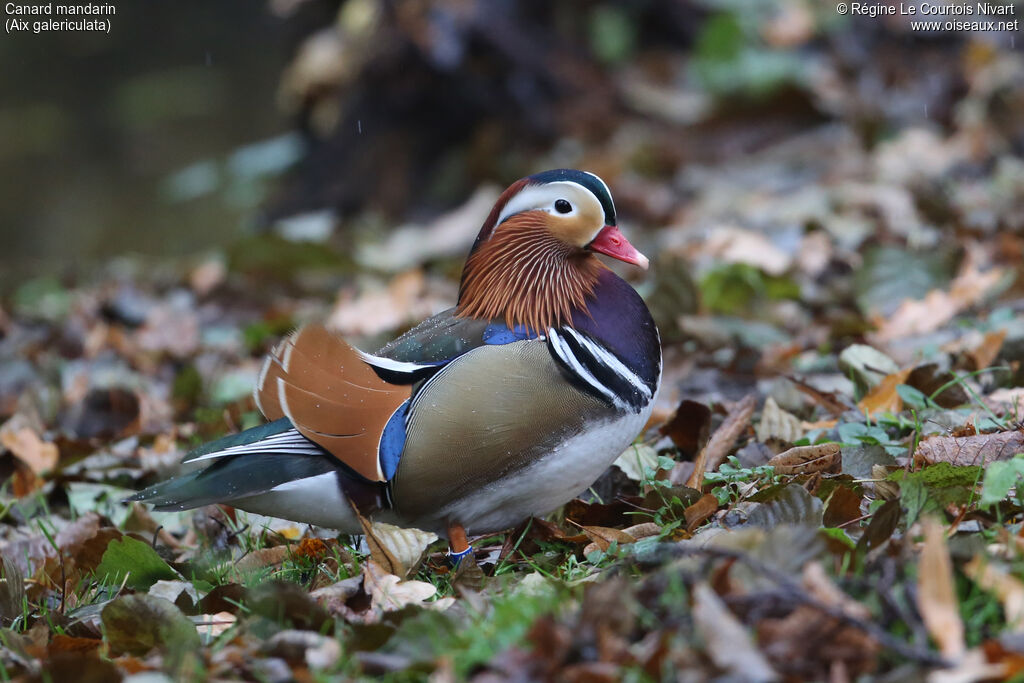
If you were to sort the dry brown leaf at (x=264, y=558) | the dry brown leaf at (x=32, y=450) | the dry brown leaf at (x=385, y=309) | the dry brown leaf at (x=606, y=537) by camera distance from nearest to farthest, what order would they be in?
1. the dry brown leaf at (x=606, y=537)
2. the dry brown leaf at (x=264, y=558)
3. the dry brown leaf at (x=32, y=450)
4. the dry brown leaf at (x=385, y=309)

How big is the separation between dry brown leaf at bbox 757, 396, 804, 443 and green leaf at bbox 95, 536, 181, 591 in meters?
1.55

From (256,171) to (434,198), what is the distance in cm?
262

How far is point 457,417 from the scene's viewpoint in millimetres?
2531

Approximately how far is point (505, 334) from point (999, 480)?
1.11m

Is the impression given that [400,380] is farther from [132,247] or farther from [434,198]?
[132,247]

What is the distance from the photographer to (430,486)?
2566 millimetres

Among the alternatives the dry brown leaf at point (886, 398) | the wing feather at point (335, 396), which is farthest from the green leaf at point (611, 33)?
the wing feather at point (335, 396)

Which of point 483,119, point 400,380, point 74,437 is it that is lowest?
point 74,437

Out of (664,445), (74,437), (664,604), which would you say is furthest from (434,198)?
(664,604)

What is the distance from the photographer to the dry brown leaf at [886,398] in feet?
10.1

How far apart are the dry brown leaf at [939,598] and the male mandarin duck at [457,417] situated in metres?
0.92

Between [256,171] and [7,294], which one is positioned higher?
[256,171]

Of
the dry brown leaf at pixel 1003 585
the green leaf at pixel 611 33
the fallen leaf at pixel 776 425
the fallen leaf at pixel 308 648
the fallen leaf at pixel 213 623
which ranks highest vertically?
the green leaf at pixel 611 33

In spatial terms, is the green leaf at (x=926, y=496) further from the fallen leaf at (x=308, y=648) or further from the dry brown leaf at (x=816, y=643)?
the fallen leaf at (x=308, y=648)
